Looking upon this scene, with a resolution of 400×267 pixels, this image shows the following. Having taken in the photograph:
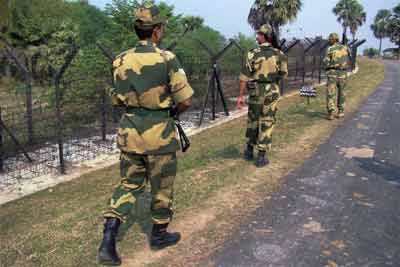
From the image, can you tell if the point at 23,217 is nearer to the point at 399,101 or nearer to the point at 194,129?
the point at 194,129

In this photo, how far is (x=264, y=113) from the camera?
5359 mm

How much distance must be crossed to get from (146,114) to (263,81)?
267 centimetres

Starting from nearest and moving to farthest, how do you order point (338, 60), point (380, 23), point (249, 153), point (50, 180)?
point (50, 180) → point (249, 153) → point (338, 60) → point (380, 23)

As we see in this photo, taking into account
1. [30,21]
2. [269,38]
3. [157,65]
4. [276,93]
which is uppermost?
[30,21]

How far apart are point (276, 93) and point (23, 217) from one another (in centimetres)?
343

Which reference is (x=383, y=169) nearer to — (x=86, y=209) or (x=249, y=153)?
(x=249, y=153)

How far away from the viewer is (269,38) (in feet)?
17.0

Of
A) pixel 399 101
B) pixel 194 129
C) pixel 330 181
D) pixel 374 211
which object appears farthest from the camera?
pixel 399 101

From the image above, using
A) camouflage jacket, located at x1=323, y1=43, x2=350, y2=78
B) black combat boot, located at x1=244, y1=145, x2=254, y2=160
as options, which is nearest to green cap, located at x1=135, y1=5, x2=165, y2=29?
black combat boot, located at x1=244, y1=145, x2=254, y2=160

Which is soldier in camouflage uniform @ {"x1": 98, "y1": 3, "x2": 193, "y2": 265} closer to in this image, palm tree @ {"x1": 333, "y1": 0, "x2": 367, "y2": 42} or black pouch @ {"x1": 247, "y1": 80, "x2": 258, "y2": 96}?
black pouch @ {"x1": 247, "y1": 80, "x2": 258, "y2": 96}

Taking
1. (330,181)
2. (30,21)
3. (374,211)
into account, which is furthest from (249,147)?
(30,21)

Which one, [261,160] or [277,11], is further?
[277,11]

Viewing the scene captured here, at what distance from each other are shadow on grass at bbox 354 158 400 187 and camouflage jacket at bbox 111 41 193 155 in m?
3.44

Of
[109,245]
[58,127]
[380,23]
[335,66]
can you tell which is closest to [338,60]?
[335,66]
